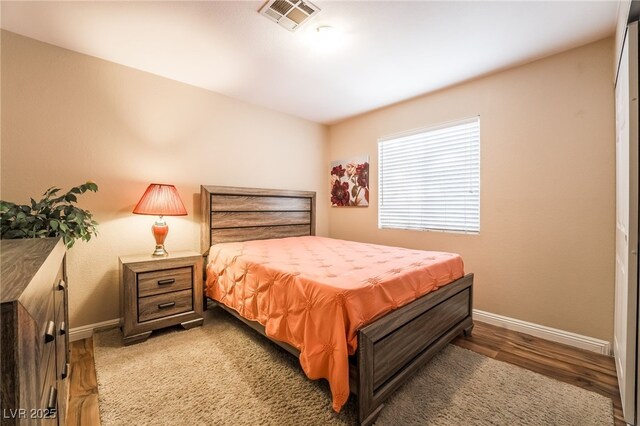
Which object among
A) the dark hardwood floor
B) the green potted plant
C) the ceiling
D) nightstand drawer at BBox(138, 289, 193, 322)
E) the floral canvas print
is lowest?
the dark hardwood floor

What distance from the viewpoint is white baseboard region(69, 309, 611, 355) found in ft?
7.16

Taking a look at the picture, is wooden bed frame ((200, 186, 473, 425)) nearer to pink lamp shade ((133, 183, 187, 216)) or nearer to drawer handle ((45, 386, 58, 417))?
pink lamp shade ((133, 183, 187, 216))

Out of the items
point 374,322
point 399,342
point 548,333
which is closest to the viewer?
point 374,322

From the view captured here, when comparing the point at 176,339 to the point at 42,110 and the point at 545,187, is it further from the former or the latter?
the point at 545,187

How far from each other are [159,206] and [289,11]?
1885mm

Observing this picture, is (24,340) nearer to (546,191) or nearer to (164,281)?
(164,281)

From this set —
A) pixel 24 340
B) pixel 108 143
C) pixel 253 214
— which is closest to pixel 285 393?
pixel 24 340

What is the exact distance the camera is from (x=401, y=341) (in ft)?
5.39

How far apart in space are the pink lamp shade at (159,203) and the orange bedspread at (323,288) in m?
0.57

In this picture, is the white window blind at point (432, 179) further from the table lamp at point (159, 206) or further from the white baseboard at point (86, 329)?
the white baseboard at point (86, 329)

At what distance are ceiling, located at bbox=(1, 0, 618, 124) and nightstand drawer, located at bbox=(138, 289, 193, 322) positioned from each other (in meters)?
2.13

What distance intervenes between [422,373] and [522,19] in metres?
2.57

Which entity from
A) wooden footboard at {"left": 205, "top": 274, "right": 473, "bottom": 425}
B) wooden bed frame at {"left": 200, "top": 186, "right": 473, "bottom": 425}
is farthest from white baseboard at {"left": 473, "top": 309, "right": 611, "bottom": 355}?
wooden footboard at {"left": 205, "top": 274, "right": 473, "bottom": 425}

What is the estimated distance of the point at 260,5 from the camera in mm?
1864
